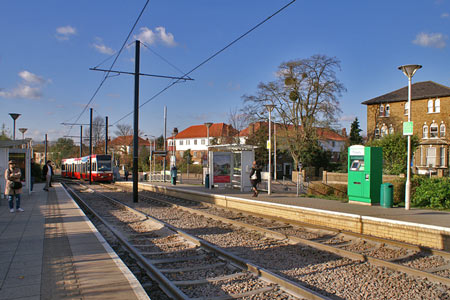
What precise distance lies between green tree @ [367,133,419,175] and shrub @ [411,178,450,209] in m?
11.3

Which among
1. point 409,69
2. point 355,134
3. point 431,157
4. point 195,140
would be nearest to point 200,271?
point 409,69

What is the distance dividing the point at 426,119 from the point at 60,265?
43.7m

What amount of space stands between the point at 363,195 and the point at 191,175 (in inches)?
1795

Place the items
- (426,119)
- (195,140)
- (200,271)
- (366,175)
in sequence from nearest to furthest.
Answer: (200,271) → (366,175) → (426,119) → (195,140)

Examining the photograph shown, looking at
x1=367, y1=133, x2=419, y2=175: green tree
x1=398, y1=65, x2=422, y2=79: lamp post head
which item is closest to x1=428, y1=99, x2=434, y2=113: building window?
x1=367, y1=133, x2=419, y2=175: green tree

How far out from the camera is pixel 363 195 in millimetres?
14109

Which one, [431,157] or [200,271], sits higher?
[431,157]

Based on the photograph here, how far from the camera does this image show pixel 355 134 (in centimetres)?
5628

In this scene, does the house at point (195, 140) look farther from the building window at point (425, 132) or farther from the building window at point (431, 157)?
the building window at point (431, 157)

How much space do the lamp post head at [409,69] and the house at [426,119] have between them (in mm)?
27962

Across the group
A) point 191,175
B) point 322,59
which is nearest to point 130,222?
point 322,59

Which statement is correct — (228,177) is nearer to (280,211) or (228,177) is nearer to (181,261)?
(280,211)

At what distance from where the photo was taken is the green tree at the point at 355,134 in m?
52.9

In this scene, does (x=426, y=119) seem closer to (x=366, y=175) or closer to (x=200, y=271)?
(x=366, y=175)
